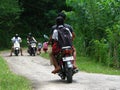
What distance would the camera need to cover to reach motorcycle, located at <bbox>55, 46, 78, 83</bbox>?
44.3 ft

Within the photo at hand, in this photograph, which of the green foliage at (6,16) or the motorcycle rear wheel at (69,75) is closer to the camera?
the motorcycle rear wheel at (69,75)

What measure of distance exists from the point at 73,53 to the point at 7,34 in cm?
3902

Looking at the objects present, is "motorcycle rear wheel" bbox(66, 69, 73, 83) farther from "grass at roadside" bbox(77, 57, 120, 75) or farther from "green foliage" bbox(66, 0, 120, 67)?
"green foliage" bbox(66, 0, 120, 67)

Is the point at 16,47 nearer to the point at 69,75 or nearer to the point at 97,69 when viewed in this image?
the point at 97,69

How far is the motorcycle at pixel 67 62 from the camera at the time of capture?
44.3 ft

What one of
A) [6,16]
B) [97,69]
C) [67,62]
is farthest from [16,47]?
[67,62]

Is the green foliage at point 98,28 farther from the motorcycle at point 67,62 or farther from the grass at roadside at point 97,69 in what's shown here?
the motorcycle at point 67,62

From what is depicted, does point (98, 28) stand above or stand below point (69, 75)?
above

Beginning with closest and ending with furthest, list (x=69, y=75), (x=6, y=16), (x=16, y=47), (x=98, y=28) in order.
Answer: (x=69, y=75) → (x=98, y=28) → (x=16, y=47) → (x=6, y=16)

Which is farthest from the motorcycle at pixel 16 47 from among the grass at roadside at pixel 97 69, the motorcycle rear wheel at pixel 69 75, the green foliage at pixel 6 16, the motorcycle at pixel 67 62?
the motorcycle rear wheel at pixel 69 75

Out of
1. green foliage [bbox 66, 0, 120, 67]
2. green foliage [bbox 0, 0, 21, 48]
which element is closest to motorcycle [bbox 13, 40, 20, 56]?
green foliage [bbox 66, 0, 120, 67]

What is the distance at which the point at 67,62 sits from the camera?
13.6 metres

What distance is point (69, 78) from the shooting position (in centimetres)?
1333

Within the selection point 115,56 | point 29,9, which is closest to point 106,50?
point 115,56
